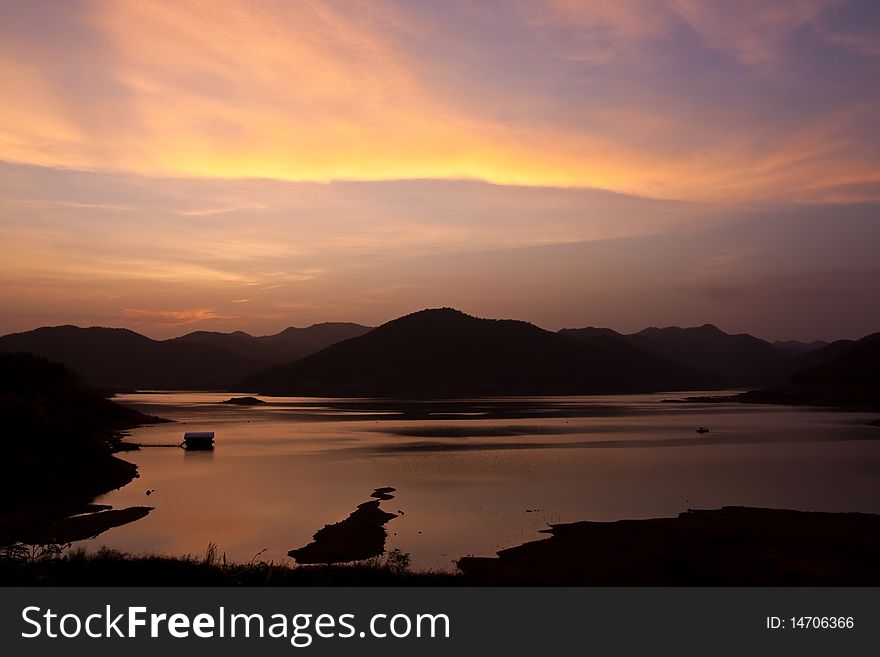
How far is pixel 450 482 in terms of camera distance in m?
49.6

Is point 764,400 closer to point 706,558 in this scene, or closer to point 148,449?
point 148,449

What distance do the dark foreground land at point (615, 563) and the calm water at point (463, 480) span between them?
3010 mm

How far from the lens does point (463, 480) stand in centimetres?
5050

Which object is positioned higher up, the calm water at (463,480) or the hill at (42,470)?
the hill at (42,470)

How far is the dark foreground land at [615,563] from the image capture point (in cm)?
1938

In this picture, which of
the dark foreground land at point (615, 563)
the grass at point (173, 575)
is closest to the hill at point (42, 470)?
the grass at point (173, 575)

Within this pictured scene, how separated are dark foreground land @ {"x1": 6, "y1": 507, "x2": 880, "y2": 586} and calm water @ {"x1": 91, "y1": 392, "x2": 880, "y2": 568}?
301 centimetres

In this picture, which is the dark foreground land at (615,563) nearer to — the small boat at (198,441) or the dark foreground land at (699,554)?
the dark foreground land at (699,554)

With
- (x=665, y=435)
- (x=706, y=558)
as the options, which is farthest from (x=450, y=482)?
(x=665, y=435)

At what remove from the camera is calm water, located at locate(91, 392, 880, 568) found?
A: 33.7 metres

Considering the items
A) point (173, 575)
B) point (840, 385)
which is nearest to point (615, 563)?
point (173, 575)

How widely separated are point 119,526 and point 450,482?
21831mm

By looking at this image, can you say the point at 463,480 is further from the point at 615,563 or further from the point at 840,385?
the point at 840,385
